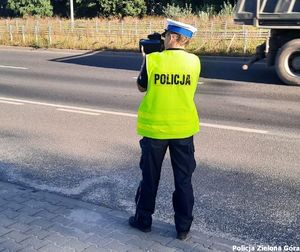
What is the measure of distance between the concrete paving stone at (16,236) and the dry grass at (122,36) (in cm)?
1528

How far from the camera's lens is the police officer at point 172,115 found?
377cm

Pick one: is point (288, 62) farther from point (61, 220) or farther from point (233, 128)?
point (61, 220)

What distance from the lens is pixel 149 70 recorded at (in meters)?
3.78

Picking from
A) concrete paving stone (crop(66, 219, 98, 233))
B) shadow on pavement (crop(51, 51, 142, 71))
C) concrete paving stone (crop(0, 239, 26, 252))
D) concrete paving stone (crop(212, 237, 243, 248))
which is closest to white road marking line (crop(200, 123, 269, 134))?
concrete paving stone (crop(212, 237, 243, 248))

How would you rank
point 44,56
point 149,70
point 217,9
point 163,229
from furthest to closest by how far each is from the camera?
point 217,9 → point 44,56 → point 163,229 → point 149,70

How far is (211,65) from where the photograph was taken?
1569cm

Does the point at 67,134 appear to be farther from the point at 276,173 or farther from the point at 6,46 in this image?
the point at 6,46

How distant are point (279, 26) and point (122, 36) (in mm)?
13521

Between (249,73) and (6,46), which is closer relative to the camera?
(249,73)

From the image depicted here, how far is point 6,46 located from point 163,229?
23347 millimetres

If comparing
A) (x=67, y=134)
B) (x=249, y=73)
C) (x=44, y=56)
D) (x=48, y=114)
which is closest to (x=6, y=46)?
(x=44, y=56)

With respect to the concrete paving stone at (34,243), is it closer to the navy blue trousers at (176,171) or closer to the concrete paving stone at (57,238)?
the concrete paving stone at (57,238)

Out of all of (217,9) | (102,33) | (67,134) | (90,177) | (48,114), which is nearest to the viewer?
(90,177)

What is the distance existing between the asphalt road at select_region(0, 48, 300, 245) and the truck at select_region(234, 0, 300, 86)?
0.58 m
